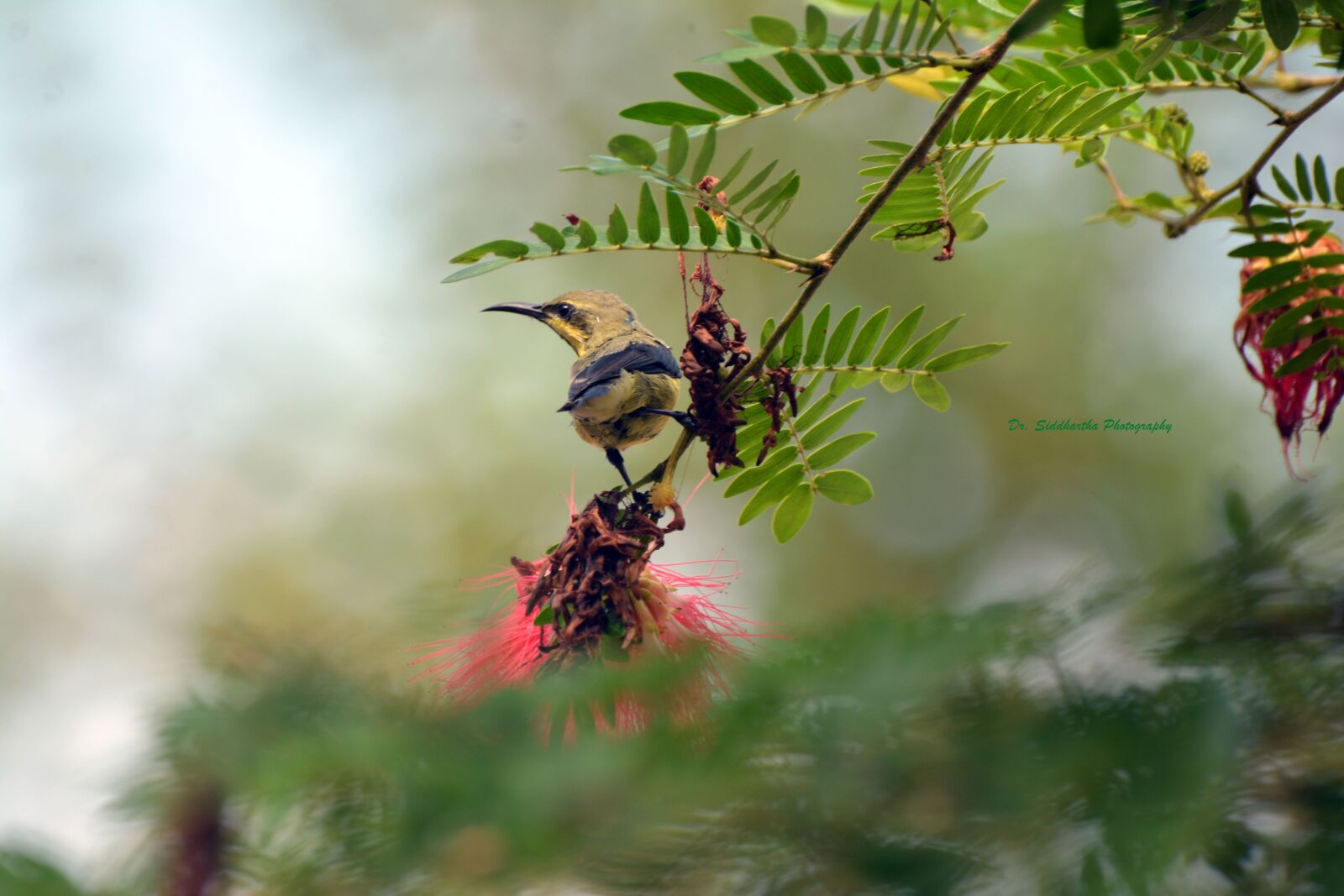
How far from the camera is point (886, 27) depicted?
3.51ft

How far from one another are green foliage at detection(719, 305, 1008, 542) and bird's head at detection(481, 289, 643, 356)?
19.9 inches

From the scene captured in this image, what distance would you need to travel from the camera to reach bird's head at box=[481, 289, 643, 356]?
1908 millimetres

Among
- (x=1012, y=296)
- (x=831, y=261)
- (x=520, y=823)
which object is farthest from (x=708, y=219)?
(x=1012, y=296)

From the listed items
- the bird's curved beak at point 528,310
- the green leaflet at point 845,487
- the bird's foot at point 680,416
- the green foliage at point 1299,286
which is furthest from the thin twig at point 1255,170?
the bird's curved beak at point 528,310

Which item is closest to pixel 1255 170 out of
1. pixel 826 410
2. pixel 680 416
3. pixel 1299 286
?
pixel 1299 286

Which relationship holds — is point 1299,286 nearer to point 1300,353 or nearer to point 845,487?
point 1300,353

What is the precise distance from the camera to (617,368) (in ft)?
5.53

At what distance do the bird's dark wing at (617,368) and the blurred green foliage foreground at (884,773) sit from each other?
95cm

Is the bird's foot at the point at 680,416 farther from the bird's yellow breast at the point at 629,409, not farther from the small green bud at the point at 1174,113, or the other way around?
the small green bud at the point at 1174,113

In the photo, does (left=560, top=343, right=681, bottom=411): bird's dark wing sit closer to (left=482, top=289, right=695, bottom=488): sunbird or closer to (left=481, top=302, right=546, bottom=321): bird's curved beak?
(left=482, top=289, right=695, bottom=488): sunbird

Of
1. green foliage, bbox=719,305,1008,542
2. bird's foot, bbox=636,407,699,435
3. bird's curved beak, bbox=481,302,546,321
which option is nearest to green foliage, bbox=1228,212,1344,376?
green foliage, bbox=719,305,1008,542

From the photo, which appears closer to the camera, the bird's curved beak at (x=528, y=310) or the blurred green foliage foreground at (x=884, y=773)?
Result: the blurred green foliage foreground at (x=884, y=773)

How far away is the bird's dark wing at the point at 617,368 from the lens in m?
1.67

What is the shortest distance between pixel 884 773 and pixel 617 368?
112 centimetres
